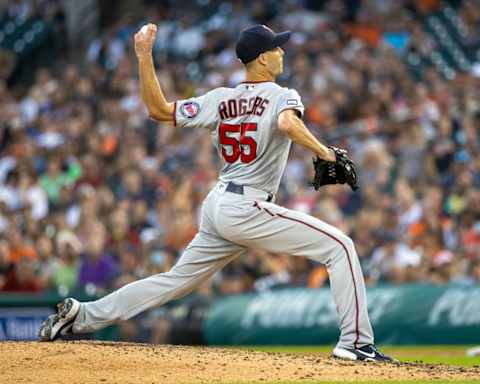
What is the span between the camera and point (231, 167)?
27.5ft

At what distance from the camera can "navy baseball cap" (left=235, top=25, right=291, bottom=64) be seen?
830cm

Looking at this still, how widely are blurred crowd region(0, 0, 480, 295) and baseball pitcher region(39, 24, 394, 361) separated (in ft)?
19.5

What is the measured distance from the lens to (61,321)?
8656mm

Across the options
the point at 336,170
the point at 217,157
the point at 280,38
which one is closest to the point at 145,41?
the point at 280,38

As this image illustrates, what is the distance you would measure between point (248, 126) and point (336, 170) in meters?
0.66

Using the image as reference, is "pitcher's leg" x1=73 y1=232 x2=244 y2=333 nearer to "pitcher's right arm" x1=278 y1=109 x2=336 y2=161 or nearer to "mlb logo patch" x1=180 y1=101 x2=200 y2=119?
"mlb logo patch" x1=180 y1=101 x2=200 y2=119

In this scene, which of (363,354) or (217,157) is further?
(217,157)

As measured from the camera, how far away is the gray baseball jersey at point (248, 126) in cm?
819

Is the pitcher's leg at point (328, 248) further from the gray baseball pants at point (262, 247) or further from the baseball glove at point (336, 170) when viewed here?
the baseball glove at point (336, 170)

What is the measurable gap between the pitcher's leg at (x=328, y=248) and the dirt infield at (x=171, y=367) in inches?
10.3

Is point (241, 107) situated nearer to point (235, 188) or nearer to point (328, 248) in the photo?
point (235, 188)

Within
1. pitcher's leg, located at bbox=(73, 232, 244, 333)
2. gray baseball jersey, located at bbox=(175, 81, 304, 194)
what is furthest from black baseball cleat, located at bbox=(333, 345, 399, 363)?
gray baseball jersey, located at bbox=(175, 81, 304, 194)

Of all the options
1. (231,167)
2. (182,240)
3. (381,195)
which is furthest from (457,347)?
(231,167)

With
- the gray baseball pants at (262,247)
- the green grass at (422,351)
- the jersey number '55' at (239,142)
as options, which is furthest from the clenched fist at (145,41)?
the green grass at (422,351)
